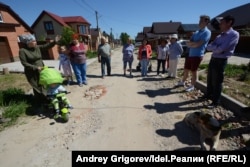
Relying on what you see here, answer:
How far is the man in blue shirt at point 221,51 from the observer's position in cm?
354

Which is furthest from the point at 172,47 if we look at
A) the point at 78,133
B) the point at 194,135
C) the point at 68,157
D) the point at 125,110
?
the point at 68,157

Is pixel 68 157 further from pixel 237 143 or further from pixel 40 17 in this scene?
pixel 40 17

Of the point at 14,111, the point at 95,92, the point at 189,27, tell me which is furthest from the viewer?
the point at 189,27

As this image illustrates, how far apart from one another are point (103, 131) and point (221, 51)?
3048 millimetres

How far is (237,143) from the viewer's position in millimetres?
2916

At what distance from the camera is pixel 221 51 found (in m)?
3.67

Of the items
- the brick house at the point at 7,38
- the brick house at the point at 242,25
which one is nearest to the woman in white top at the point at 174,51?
the brick house at the point at 242,25

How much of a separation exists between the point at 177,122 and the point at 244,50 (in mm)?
15986

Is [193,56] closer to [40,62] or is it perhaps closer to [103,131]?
[103,131]

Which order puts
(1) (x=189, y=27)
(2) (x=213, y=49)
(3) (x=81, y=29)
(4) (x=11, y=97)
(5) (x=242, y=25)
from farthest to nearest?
(1) (x=189, y=27) < (3) (x=81, y=29) < (5) (x=242, y=25) < (4) (x=11, y=97) < (2) (x=213, y=49)

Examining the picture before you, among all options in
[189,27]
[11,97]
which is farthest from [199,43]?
[189,27]

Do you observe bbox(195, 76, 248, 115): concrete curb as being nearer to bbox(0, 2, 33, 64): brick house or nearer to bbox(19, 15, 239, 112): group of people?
bbox(19, 15, 239, 112): group of people

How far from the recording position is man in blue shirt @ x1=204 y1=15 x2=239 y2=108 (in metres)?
3.54

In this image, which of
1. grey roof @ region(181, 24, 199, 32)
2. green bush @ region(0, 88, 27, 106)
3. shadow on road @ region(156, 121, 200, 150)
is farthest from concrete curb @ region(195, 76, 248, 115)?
grey roof @ region(181, 24, 199, 32)
